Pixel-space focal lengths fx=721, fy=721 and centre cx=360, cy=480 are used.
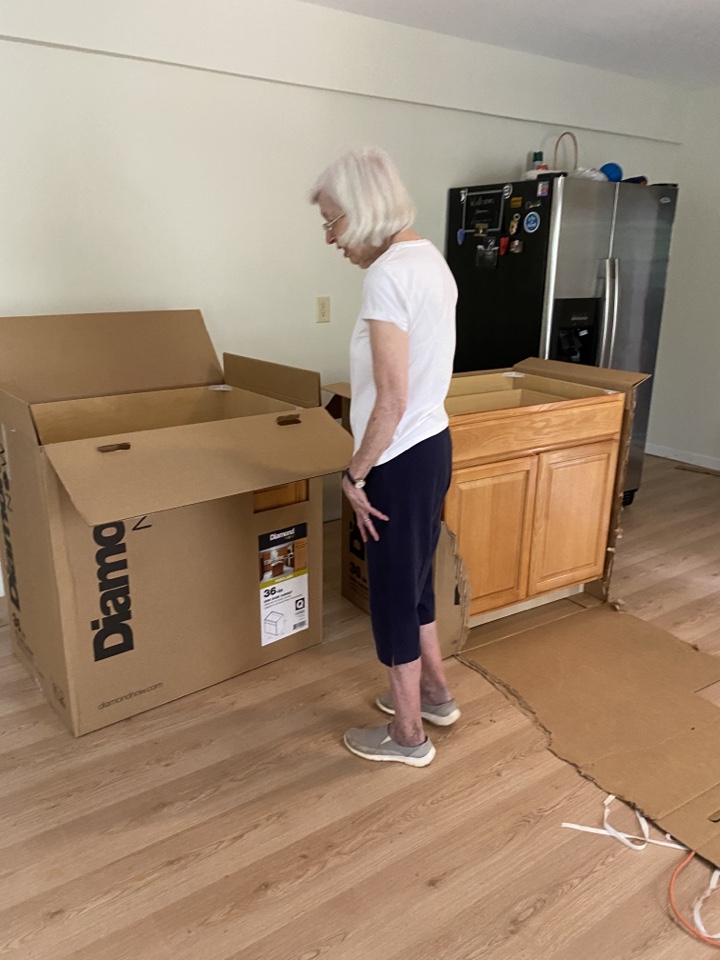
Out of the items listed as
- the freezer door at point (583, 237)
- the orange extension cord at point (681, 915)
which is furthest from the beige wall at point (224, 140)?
the orange extension cord at point (681, 915)

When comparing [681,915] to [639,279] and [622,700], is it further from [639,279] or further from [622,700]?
[639,279]

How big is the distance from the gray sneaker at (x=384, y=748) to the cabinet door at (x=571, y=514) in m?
0.87

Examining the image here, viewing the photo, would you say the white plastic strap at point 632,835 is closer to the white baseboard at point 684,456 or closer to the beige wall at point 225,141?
the beige wall at point 225,141

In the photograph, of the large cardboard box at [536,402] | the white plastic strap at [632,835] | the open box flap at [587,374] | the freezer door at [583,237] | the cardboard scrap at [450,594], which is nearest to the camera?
the white plastic strap at [632,835]

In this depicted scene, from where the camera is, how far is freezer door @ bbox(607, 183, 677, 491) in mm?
3506

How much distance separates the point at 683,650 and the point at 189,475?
1777 millimetres

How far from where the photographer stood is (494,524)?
94.9 inches

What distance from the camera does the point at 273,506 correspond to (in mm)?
2225

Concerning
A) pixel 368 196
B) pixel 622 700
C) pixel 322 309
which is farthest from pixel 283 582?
pixel 322 309

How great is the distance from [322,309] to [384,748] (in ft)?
6.82

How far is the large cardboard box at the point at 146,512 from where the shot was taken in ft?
6.03

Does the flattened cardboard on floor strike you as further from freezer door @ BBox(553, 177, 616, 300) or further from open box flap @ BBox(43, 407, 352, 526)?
freezer door @ BBox(553, 177, 616, 300)

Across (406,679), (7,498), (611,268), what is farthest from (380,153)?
(611,268)

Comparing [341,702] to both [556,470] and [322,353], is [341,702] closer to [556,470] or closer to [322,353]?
[556,470]
